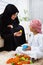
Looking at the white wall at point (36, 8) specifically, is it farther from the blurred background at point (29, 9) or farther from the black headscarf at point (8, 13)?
the black headscarf at point (8, 13)

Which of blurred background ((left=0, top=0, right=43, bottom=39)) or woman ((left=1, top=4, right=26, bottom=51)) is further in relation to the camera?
blurred background ((left=0, top=0, right=43, bottom=39))

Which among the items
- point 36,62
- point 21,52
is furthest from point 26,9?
point 36,62

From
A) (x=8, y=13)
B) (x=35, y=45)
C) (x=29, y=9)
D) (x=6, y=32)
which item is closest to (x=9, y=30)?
(x=6, y=32)

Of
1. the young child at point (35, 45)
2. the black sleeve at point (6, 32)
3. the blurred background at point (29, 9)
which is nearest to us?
the young child at point (35, 45)

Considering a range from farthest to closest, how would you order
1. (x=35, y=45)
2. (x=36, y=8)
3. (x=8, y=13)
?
(x=36, y=8) → (x=8, y=13) → (x=35, y=45)

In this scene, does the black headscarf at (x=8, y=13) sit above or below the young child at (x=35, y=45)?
above

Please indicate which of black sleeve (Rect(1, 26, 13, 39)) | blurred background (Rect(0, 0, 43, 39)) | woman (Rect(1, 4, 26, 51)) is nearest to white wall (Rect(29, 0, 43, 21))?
blurred background (Rect(0, 0, 43, 39))

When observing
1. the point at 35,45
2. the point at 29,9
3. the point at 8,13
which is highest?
the point at 8,13

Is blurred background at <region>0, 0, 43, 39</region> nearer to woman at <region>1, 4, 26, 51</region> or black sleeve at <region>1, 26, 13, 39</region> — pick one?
woman at <region>1, 4, 26, 51</region>

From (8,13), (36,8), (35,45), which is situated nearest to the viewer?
(35,45)

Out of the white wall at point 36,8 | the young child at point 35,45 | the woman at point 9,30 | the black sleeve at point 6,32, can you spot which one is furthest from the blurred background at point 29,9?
the young child at point 35,45

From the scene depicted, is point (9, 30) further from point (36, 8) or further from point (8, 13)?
point (36, 8)

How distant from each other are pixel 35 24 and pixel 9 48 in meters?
0.88

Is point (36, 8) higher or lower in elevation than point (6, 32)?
higher
